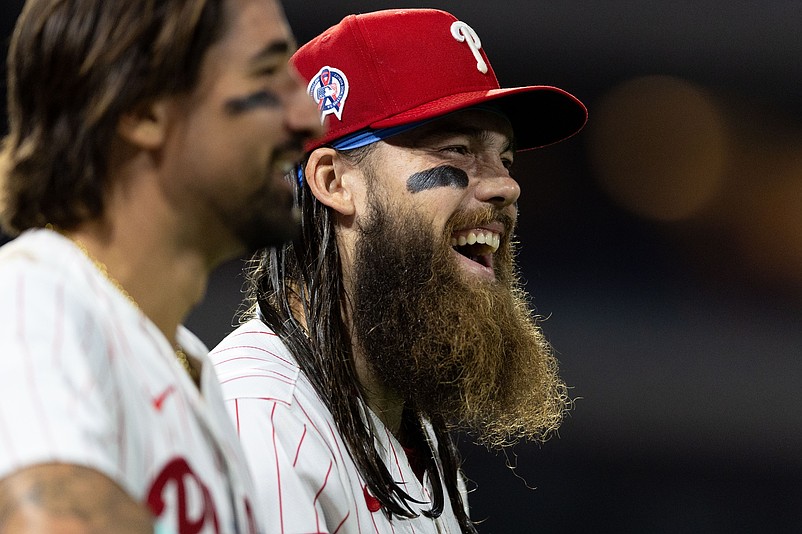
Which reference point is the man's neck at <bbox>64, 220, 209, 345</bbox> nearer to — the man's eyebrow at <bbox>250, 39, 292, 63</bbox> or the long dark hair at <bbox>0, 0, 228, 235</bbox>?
the long dark hair at <bbox>0, 0, 228, 235</bbox>

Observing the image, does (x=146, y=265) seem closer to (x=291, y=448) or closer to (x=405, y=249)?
(x=291, y=448)

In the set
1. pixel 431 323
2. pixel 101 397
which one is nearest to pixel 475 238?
pixel 431 323

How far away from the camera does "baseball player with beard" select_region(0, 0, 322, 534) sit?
0.95 m

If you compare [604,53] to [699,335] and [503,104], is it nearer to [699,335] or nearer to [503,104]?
[699,335]

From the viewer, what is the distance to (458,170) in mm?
2182

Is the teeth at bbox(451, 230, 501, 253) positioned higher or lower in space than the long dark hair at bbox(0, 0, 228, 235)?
lower

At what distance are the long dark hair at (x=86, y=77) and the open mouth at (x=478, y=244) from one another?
112cm

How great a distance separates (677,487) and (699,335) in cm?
80

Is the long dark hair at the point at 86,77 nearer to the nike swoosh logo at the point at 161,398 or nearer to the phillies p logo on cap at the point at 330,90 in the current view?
the nike swoosh logo at the point at 161,398

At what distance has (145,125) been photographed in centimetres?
115

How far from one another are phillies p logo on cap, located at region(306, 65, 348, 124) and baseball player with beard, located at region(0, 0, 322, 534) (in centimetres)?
91

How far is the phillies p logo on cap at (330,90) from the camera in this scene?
2176mm

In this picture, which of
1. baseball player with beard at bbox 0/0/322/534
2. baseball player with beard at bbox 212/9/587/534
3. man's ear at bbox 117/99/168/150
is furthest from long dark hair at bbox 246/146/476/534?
man's ear at bbox 117/99/168/150

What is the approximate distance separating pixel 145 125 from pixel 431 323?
1.14 metres
